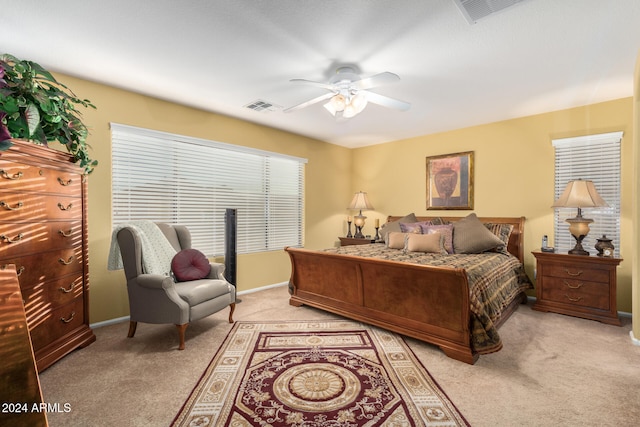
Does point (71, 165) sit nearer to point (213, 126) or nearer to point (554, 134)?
point (213, 126)

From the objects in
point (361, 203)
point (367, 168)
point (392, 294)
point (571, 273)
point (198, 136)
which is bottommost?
point (392, 294)

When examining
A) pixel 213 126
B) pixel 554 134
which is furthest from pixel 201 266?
pixel 554 134

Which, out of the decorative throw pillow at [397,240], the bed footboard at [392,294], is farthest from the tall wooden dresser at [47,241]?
the decorative throw pillow at [397,240]

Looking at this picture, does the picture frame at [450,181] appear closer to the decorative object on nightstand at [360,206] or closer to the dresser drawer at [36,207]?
the decorative object on nightstand at [360,206]

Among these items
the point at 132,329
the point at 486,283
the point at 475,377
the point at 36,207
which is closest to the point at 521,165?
the point at 486,283

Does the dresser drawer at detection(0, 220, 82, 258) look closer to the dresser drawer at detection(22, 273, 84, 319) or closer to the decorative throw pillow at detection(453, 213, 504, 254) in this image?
the dresser drawer at detection(22, 273, 84, 319)

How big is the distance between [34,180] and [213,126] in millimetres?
2213

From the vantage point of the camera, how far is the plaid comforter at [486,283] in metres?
A: 2.37

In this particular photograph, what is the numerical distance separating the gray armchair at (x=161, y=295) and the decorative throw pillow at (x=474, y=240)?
2.89 m

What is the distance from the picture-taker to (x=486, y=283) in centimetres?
272

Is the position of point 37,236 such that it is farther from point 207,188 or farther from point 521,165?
point 521,165

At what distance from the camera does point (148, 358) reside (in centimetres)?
247

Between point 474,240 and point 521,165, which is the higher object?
point 521,165

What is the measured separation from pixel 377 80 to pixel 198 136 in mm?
2535
